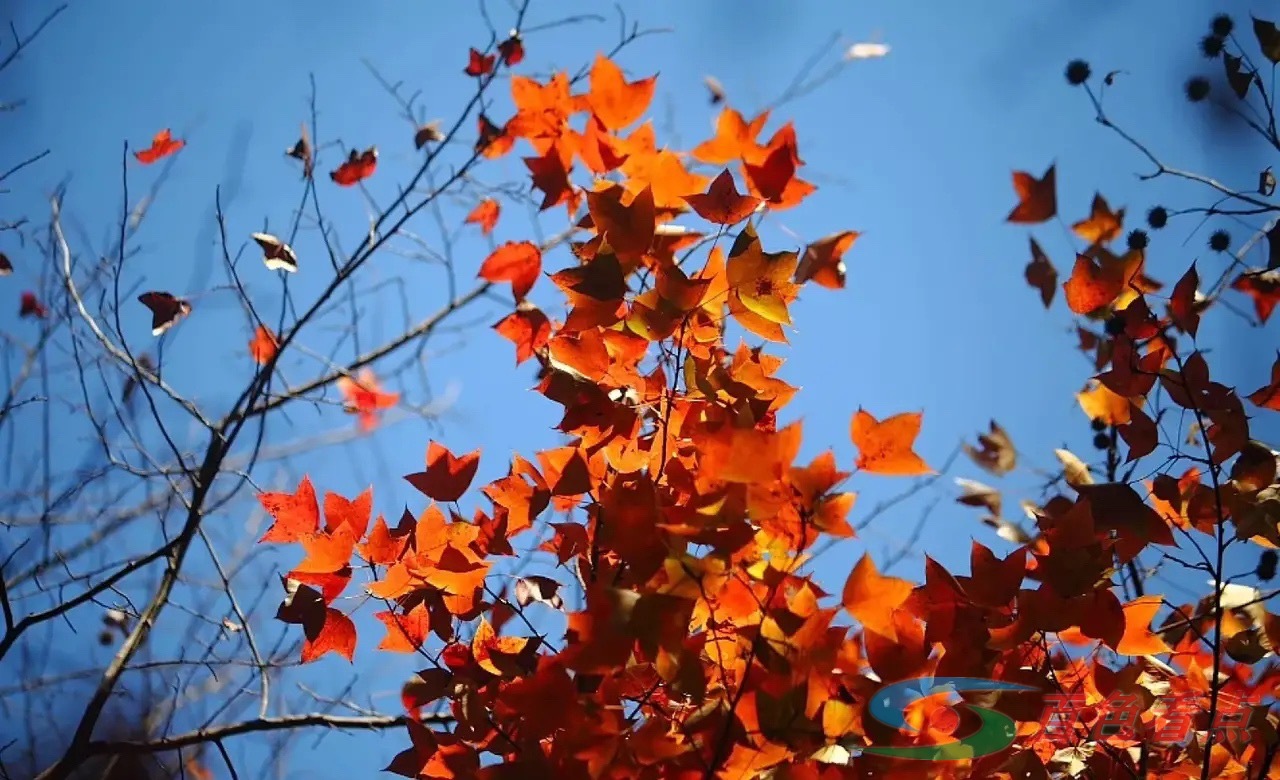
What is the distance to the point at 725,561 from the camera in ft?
3.26

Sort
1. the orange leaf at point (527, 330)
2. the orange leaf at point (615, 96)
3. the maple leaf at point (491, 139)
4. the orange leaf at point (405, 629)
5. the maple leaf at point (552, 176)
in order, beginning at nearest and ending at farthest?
the orange leaf at point (405, 629) → the orange leaf at point (615, 96) → the maple leaf at point (552, 176) → the orange leaf at point (527, 330) → the maple leaf at point (491, 139)

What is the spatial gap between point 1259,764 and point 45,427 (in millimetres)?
2978

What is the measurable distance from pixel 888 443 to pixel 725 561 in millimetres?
238

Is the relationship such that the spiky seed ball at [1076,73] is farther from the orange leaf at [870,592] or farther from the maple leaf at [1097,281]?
the orange leaf at [870,592]

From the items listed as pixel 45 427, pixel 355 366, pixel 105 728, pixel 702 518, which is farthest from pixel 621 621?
pixel 105 728

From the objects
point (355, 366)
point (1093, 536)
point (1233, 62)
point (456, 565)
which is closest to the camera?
point (1093, 536)

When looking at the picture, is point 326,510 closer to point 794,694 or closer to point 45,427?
point 794,694

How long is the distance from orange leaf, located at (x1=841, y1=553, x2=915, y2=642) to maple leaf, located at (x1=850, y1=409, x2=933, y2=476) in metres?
0.11

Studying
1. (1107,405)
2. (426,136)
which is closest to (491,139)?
(426,136)

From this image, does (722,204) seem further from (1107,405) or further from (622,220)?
(1107,405)

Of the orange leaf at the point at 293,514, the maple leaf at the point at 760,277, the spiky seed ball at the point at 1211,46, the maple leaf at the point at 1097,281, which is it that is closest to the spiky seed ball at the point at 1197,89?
the spiky seed ball at the point at 1211,46

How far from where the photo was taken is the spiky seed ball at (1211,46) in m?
1.89

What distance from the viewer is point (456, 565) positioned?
1.27 m

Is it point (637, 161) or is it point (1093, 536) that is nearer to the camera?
point (1093, 536)
